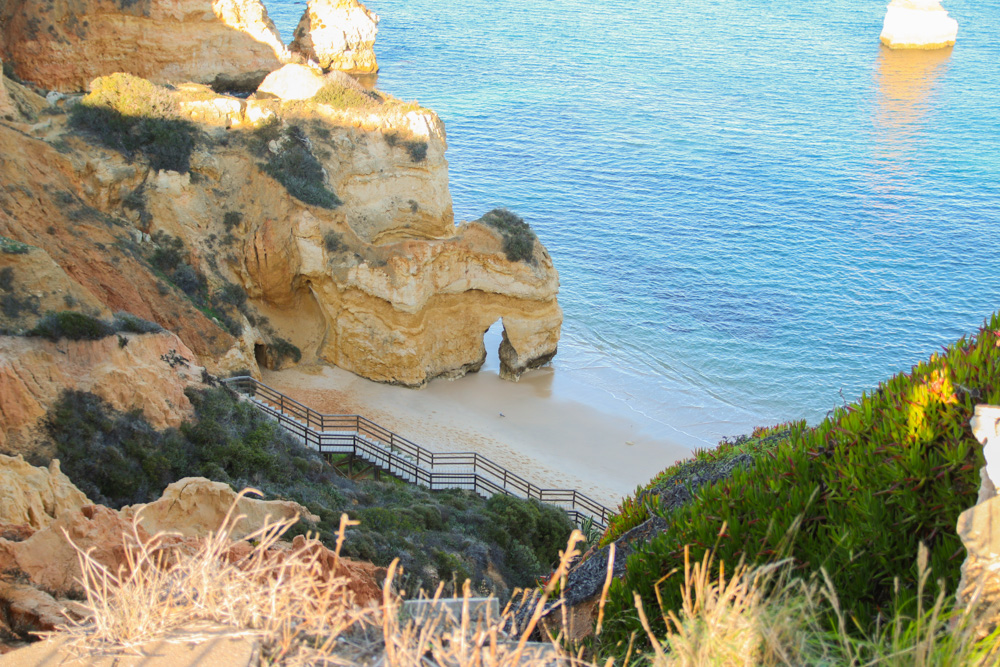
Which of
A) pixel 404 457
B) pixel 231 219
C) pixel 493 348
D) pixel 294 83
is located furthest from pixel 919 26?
pixel 404 457

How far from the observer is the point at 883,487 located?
586cm

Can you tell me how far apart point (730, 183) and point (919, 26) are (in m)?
40.7

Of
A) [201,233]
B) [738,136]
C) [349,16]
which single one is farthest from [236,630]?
[349,16]

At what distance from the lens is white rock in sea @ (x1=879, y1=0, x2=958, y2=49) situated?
71.6 m

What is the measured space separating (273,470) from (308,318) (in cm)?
1319

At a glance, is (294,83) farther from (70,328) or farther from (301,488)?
(301,488)

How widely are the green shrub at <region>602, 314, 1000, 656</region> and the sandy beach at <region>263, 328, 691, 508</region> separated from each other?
1554 cm

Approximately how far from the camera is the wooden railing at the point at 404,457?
64.2 feet

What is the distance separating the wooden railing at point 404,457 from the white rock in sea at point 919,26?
6941 cm

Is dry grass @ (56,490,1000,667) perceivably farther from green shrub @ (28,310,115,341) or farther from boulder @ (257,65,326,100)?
boulder @ (257,65,326,100)

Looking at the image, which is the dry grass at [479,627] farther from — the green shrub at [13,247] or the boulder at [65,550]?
the green shrub at [13,247]

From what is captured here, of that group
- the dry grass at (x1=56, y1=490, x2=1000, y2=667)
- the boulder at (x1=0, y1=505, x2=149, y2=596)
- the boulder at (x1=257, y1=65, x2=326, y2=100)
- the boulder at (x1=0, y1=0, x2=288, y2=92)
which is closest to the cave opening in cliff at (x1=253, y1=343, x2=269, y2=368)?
the boulder at (x1=257, y1=65, x2=326, y2=100)

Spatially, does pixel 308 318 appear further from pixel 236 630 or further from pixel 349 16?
pixel 349 16

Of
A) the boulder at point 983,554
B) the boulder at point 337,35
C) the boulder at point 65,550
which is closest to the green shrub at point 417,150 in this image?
the boulder at point 65,550
